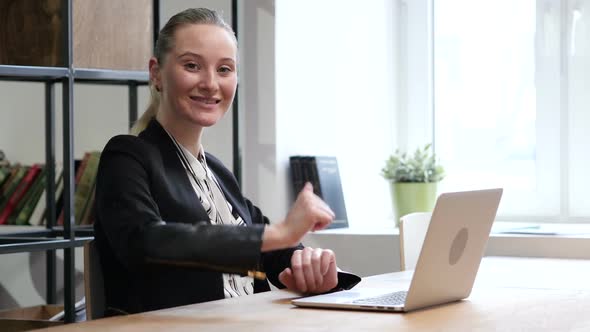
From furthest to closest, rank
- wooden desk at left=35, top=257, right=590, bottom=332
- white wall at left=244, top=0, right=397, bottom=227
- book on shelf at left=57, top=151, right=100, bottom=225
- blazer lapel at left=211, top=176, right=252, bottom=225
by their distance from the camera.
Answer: white wall at left=244, top=0, right=397, bottom=227 < book on shelf at left=57, top=151, right=100, bottom=225 < blazer lapel at left=211, top=176, right=252, bottom=225 < wooden desk at left=35, top=257, right=590, bottom=332

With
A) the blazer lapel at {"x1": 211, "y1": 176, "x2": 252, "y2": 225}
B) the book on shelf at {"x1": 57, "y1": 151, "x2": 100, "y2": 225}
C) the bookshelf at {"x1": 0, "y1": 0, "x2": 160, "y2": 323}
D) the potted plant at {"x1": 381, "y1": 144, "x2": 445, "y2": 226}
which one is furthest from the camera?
the potted plant at {"x1": 381, "y1": 144, "x2": 445, "y2": 226}

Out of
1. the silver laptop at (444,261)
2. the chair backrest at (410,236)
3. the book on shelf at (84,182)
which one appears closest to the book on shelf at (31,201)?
the book on shelf at (84,182)

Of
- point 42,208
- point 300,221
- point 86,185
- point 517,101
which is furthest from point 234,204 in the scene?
point 517,101

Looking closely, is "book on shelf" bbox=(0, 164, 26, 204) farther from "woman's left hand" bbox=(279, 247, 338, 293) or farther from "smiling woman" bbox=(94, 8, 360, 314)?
"woman's left hand" bbox=(279, 247, 338, 293)

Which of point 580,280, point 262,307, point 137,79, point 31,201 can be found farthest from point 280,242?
point 31,201

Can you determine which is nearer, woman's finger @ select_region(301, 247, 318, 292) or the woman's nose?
woman's finger @ select_region(301, 247, 318, 292)

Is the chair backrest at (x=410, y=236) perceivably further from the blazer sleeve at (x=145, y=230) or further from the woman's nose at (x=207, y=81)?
the blazer sleeve at (x=145, y=230)

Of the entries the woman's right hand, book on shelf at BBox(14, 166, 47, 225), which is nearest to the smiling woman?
the woman's right hand

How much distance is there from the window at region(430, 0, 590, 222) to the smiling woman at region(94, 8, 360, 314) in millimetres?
1839

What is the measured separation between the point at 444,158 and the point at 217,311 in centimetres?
248

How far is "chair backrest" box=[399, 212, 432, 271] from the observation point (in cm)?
245

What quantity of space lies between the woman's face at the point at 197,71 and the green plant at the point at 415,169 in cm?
168

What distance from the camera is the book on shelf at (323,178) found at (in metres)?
3.36

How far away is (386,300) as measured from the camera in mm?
1632
